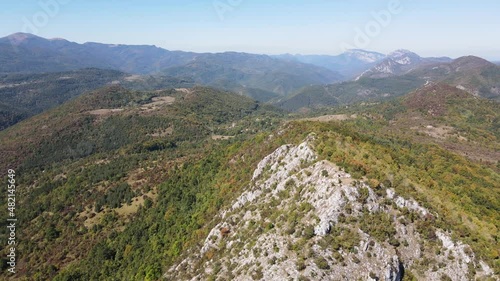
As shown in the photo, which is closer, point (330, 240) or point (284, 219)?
point (330, 240)

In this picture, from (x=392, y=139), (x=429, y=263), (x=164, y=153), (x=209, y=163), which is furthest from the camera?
(x=164, y=153)

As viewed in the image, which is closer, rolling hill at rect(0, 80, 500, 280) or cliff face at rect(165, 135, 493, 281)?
cliff face at rect(165, 135, 493, 281)

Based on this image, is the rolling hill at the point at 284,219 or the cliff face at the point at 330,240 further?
the rolling hill at the point at 284,219

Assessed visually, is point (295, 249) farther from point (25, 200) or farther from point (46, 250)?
point (25, 200)

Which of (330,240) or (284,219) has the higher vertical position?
(330,240)

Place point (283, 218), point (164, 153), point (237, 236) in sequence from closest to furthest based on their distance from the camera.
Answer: point (283, 218) → point (237, 236) → point (164, 153)

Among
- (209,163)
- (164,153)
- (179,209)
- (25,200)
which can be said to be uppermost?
(209,163)

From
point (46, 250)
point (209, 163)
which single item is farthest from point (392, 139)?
point (46, 250)

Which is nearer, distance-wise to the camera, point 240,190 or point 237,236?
point 237,236
